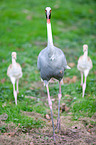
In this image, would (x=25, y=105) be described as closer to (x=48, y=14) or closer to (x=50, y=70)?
(x=50, y=70)

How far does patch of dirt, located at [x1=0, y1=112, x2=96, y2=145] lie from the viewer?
14.6 ft

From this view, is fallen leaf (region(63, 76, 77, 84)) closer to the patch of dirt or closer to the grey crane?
the patch of dirt

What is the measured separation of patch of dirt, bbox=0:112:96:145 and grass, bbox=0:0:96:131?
0.21 m

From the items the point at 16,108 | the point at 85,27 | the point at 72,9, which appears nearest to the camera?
the point at 16,108

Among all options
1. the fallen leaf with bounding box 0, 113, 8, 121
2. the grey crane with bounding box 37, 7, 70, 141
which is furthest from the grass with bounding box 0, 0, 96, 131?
the grey crane with bounding box 37, 7, 70, 141

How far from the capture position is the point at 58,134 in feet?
16.1

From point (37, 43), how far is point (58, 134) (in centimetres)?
555

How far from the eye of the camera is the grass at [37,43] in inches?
226

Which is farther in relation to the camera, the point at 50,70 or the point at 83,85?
the point at 83,85

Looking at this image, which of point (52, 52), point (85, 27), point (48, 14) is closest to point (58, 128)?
point (52, 52)

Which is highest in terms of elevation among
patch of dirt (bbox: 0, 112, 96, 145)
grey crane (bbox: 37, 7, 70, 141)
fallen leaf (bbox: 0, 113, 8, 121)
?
grey crane (bbox: 37, 7, 70, 141)

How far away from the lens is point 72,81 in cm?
725

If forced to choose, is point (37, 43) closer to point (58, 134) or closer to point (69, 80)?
point (69, 80)

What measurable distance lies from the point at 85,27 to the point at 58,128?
24.9 feet
